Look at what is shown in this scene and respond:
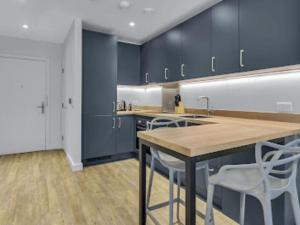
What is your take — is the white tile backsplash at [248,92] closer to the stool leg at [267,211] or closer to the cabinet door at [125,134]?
the cabinet door at [125,134]

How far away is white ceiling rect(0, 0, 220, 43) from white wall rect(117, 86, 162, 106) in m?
1.13

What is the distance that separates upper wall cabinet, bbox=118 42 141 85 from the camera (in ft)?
13.1

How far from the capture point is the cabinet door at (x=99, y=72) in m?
3.29

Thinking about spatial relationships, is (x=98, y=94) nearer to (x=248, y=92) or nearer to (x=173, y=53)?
(x=173, y=53)

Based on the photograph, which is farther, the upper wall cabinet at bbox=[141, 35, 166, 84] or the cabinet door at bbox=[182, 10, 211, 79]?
the upper wall cabinet at bbox=[141, 35, 166, 84]

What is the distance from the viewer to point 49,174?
2996 millimetres

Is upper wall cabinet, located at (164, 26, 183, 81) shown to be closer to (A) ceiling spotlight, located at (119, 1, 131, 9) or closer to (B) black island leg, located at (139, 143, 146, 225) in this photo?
(A) ceiling spotlight, located at (119, 1, 131, 9)

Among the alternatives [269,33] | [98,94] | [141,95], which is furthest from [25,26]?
[269,33]

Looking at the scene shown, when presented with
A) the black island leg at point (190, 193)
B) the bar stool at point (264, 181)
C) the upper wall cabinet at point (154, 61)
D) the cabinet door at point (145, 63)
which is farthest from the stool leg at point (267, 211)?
the cabinet door at point (145, 63)

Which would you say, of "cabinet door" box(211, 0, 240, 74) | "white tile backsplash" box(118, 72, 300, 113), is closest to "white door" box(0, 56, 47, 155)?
"white tile backsplash" box(118, 72, 300, 113)

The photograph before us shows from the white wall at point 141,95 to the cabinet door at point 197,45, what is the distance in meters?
1.29

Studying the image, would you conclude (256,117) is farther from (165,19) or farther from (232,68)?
(165,19)

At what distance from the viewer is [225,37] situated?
90.4 inches

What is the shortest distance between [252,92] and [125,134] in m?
2.27
